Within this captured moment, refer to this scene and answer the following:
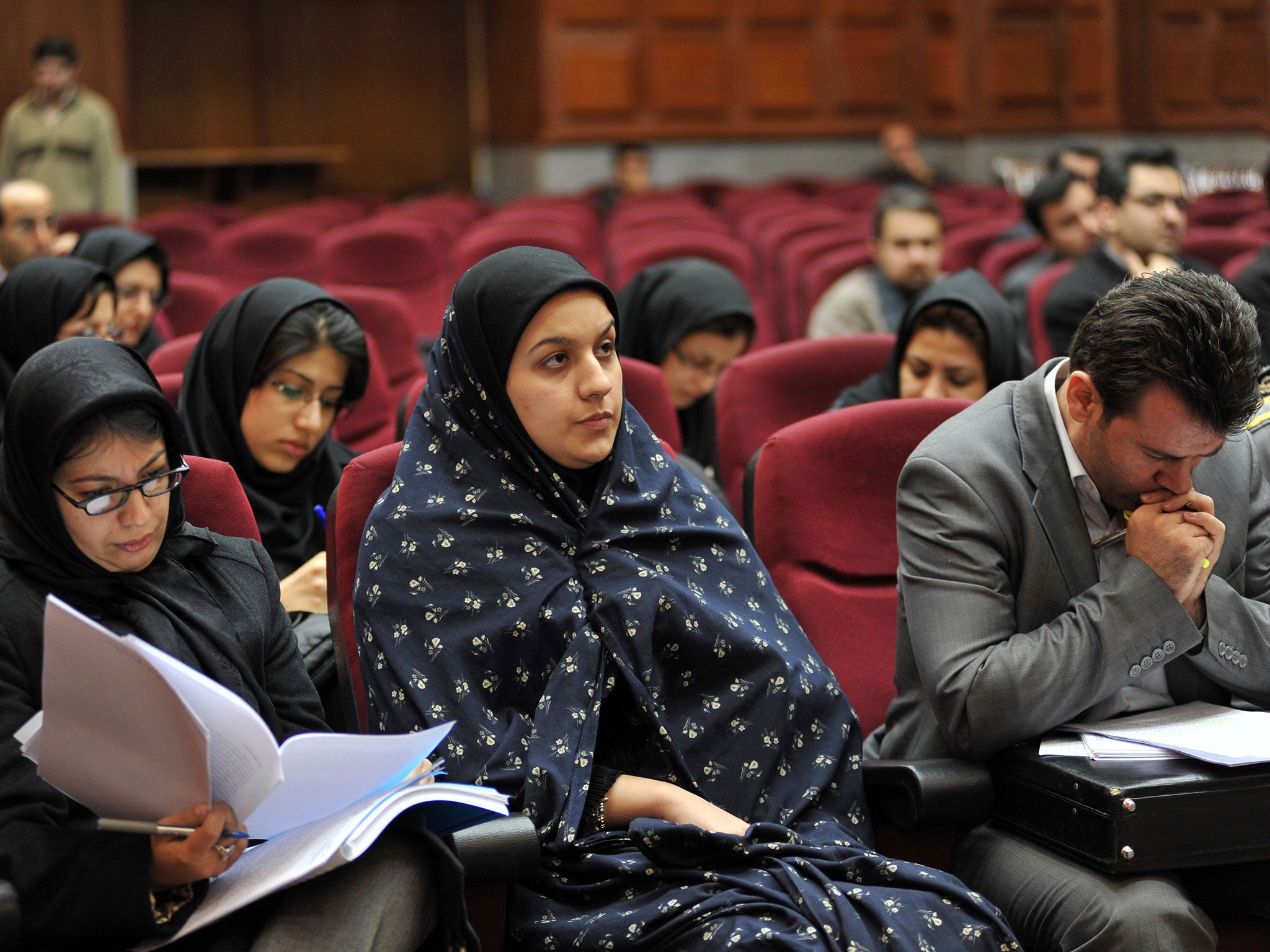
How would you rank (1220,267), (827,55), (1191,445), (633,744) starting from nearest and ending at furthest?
(1191,445) → (633,744) → (1220,267) → (827,55)

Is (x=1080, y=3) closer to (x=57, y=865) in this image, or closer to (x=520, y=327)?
(x=520, y=327)

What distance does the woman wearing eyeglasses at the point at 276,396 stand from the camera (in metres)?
2.54

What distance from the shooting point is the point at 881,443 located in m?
2.32

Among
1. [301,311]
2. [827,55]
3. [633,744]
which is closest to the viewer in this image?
[633,744]

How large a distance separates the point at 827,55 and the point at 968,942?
1141 cm

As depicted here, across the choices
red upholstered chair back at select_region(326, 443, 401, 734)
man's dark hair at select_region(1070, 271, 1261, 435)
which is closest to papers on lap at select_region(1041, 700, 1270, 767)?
man's dark hair at select_region(1070, 271, 1261, 435)

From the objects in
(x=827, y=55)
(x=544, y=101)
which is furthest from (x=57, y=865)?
(x=827, y=55)

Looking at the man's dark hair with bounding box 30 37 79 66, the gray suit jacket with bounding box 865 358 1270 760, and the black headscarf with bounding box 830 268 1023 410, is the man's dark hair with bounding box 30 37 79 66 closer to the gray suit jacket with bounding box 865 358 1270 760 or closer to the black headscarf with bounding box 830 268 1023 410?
the black headscarf with bounding box 830 268 1023 410

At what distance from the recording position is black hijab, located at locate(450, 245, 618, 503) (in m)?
1.84

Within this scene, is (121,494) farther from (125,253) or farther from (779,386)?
(125,253)

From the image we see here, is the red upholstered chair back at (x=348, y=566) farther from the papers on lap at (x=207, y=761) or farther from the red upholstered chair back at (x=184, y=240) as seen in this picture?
the red upholstered chair back at (x=184, y=240)

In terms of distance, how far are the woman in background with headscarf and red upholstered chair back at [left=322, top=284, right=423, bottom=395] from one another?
801 mm

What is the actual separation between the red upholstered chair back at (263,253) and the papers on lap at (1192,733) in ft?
18.2

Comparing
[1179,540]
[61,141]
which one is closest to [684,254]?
[1179,540]
